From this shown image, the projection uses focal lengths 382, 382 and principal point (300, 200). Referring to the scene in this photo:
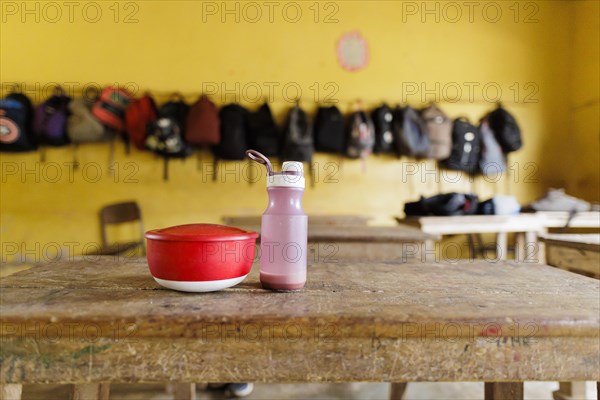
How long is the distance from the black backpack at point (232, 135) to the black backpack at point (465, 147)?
1.93 metres

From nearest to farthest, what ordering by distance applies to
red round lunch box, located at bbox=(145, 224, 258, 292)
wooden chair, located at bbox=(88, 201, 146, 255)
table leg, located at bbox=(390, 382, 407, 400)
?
red round lunch box, located at bbox=(145, 224, 258, 292) → table leg, located at bbox=(390, 382, 407, 400) → wooden chair, located at bbox=(88, 201, 146, 255)

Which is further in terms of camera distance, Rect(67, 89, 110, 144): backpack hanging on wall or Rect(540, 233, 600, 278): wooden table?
Rect(67, 89, 110, 144): backpack hanging on wall

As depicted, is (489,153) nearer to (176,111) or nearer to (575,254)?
(575,254)

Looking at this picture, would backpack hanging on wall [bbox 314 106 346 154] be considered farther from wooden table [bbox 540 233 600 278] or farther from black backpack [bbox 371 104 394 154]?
wooden table [bbox 540 233 600 278]

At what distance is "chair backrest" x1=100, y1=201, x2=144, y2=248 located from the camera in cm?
329

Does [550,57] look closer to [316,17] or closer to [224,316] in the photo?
[316,17]

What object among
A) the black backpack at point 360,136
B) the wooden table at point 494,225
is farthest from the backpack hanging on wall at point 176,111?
the wooden table at point 494,225

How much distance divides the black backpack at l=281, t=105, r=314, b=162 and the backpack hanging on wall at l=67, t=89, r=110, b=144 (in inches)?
61.3

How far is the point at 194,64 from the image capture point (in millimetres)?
3607

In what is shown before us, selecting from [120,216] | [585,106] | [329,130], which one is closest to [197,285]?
[329,130]

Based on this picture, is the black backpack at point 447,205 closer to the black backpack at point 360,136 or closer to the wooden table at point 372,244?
the black backpack at point 360,136

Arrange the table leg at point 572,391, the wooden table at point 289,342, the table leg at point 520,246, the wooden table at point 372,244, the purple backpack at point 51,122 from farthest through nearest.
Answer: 1. the purple backpack at point 51,122
2. the table leg at point 520,246
3. the wooden table at point 372,244
4. the table leg at point 572,391
5. the wooden table at point 289,342

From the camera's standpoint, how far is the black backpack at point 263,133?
332 centimetres

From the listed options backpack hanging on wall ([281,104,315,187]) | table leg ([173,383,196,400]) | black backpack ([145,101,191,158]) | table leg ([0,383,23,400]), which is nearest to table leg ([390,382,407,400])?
table leg ([173,383,196,400])
